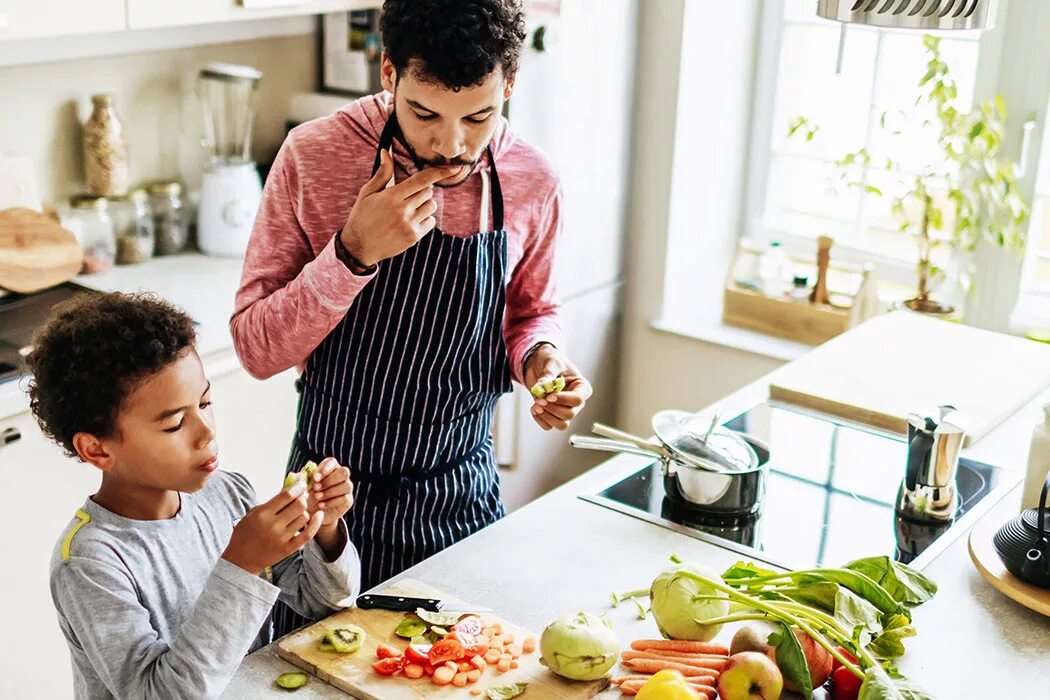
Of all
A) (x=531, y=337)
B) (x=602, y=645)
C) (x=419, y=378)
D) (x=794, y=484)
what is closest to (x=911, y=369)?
(x=794, y=484)

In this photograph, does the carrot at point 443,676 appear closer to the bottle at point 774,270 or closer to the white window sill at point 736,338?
the white window sill at point 736,338

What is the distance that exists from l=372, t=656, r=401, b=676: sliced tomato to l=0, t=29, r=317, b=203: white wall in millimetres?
1687

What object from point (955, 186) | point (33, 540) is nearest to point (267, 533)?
point (33, 540)

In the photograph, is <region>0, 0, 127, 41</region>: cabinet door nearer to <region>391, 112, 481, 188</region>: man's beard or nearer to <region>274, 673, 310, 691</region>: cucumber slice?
<region>391, 112, 481, 188</region>: man's beard

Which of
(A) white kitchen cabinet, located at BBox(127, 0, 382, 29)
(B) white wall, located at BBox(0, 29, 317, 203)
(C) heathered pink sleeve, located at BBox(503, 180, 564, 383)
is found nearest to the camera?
(C) heathered pink sleeve, located at BBox(503, 180, 564, 383)

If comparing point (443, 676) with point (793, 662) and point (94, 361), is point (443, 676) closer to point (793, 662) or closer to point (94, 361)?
point (793, 662)

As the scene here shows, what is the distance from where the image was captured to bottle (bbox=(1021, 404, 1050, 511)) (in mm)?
1699

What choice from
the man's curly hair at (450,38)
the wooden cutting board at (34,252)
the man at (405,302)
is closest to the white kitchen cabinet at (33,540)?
the wooden cutting board at (34,252)

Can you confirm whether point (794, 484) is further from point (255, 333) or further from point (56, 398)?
point (56, 398)

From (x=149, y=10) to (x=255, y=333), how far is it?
0.97 metres

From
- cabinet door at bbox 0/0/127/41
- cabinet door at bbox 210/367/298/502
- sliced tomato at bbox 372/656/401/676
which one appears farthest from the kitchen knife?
cabinet door at bbox 0/0/127/41

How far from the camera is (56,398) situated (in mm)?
1309

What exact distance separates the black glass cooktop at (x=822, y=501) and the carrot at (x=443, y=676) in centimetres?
52

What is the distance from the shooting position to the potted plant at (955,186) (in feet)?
9.55
